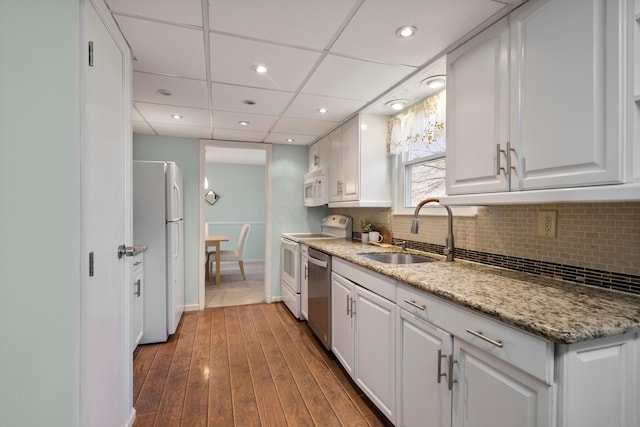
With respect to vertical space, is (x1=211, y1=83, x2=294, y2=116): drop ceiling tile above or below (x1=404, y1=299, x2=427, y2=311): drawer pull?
→ above

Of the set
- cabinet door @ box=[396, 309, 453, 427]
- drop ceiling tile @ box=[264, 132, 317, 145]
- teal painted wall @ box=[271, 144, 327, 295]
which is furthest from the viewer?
teal painted wall @ box=[271, 144, 327, 295]

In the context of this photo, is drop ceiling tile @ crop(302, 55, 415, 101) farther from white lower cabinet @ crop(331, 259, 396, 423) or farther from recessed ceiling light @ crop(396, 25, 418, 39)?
white lower cabinet @ crop(331, 259, 396, 423)

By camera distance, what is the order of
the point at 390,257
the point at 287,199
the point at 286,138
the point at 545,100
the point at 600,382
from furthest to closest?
the point at 287,199 → the point at 286,138 → the point at 390,257 → the point at 545,100 → the point at 600,382

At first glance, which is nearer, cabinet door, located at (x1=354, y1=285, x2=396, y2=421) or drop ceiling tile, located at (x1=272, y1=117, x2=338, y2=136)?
cabinet door, located at (x1=354, y1=285, x2=396, y2=421)

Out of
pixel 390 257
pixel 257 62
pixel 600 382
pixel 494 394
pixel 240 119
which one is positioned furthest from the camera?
pixel 240 119

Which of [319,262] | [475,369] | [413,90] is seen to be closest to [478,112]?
[413,90]

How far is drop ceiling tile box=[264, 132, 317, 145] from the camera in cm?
367

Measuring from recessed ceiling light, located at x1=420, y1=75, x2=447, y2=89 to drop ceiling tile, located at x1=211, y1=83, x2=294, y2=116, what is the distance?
1014 millimetres

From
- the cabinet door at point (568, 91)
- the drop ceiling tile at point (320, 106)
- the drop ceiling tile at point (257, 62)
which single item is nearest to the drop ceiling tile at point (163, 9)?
the drop ceiling tile at point (257, 62)

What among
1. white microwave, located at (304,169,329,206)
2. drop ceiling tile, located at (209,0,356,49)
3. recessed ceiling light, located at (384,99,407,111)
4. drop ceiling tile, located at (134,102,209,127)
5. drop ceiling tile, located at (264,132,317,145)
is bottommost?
white microwave, located at (304,169,329,206)

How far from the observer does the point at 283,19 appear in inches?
56.7

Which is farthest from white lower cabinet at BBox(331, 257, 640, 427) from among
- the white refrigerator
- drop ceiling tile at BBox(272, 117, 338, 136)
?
the white refrigerator

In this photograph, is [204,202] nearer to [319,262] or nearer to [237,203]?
[319,262]

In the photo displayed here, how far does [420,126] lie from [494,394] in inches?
72.5
